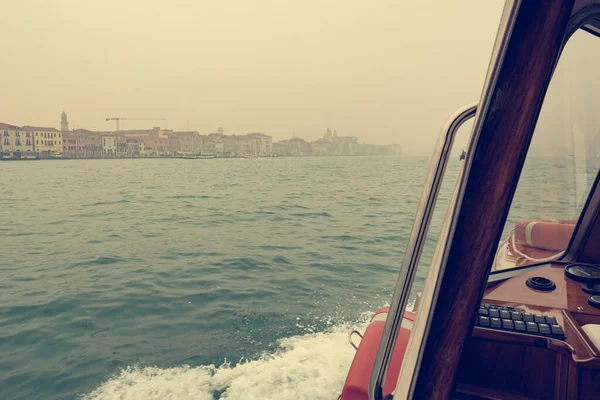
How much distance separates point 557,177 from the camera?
7.76ft

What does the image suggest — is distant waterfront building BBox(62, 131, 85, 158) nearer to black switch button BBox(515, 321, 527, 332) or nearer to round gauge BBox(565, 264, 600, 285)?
round gauge BBox(565, 264, 600, 285)

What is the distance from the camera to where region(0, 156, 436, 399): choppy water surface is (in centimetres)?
405

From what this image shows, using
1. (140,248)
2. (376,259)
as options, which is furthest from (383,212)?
(140,248)

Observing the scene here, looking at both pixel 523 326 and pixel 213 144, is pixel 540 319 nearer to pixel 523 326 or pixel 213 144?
pixel 523 326

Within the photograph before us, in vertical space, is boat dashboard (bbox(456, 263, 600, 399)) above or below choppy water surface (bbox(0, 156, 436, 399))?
above

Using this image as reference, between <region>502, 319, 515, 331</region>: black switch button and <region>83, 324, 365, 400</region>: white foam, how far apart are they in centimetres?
256

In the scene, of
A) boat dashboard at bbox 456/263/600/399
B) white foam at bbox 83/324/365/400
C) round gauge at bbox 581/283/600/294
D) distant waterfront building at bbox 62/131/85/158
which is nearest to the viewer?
boat dashboard at bbox 456/263/600/399

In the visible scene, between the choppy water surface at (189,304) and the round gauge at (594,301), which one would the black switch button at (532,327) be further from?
the choppy water surface at (189,304)

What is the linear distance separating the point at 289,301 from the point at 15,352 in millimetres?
3304

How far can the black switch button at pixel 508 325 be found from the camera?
134 cm

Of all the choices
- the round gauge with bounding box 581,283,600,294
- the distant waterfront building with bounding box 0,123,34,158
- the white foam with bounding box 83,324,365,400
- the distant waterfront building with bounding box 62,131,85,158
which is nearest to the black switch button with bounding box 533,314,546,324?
the round gauge with bounding box 581,283,600,294

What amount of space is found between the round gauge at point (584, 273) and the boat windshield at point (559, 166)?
257mm

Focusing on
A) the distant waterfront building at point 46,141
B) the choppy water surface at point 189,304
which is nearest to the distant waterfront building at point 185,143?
the distant waterfront building at point 46,141

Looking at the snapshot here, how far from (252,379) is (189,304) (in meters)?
2.48
